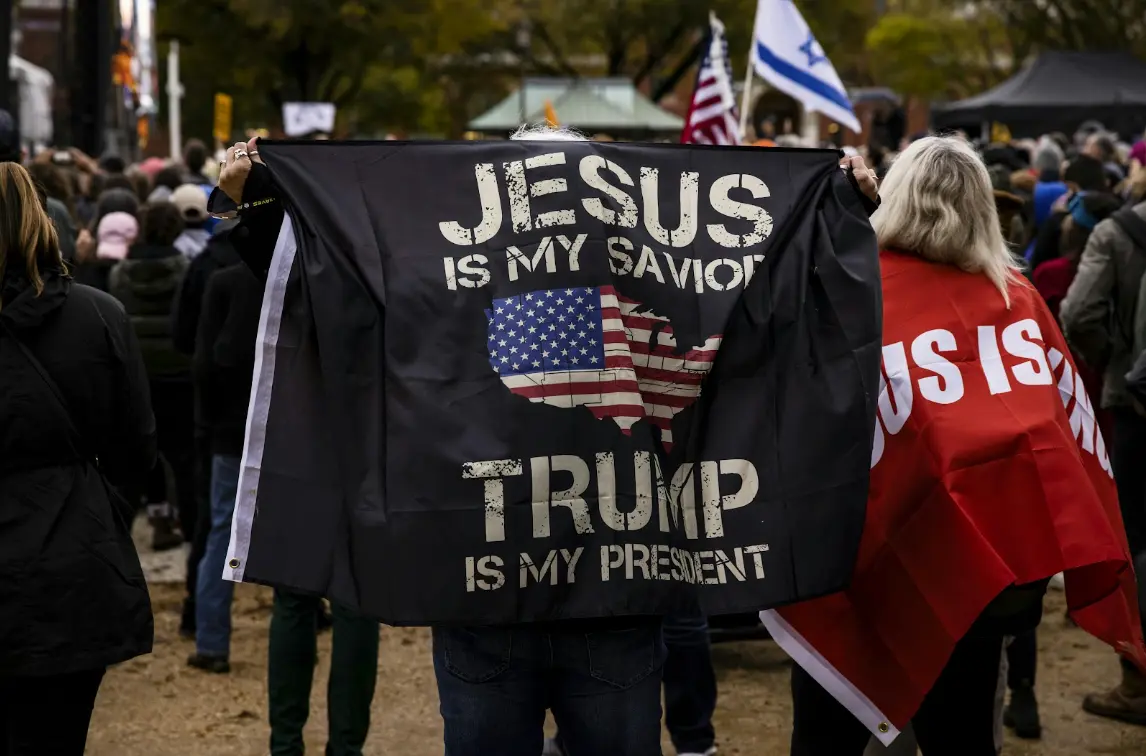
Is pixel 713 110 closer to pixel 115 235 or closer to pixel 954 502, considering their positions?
pixel 115 235

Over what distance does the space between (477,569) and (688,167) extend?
39.4 inches

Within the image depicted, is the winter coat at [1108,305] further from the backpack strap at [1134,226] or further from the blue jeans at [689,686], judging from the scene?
the blue jeans at [689,686]

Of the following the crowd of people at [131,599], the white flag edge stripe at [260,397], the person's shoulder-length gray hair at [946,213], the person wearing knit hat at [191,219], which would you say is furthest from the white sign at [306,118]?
the white flag edge stripe at [260,397]

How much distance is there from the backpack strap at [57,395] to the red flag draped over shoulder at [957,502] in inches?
69.9

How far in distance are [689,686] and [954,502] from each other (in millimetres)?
1917

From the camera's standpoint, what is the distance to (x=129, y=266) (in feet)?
27.3

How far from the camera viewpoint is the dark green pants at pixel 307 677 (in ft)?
17.4

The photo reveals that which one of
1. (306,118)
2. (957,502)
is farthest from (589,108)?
(957,502)

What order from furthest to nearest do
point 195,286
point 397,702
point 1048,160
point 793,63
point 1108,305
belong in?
point 1048,160, point 793,63, point 195,286, point 1108,305, point 397,702

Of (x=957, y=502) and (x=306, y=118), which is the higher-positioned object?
(x=957, y=502)

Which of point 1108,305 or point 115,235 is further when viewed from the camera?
point 115,235

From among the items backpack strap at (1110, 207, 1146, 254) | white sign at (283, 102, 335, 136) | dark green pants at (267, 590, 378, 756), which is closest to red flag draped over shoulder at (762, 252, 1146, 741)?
dark green pants at (267, 590, 378, 756)

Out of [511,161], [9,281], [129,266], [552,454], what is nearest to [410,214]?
[511,161]

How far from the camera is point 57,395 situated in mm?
3920
